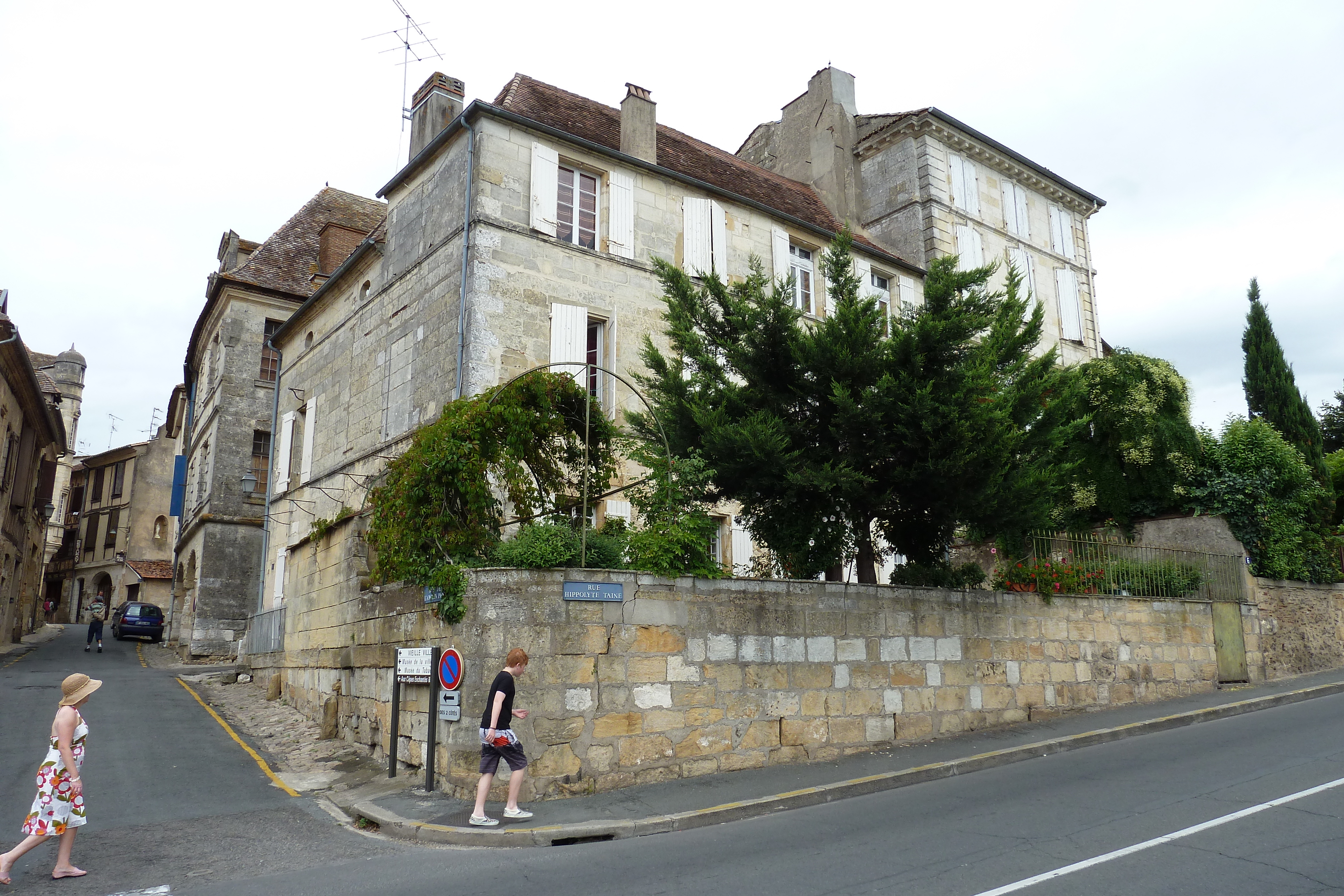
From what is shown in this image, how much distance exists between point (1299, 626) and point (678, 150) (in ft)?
47.2

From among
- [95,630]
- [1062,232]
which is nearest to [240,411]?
[95,630]

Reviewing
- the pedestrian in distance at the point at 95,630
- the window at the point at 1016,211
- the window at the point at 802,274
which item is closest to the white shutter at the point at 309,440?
the pedestrian in distance at the point at 95,630

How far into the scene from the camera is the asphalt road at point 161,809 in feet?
20.9

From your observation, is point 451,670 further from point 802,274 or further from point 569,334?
point 802,274

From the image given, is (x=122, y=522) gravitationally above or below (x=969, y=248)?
below

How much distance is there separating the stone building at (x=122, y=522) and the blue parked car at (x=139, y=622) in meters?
13.2

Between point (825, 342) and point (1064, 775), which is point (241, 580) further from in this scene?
point (1064, 775)

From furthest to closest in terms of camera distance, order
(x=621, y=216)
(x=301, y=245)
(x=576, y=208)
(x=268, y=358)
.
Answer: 1. (x=301, y=245)
2. (x=268, y=358)
3. (x=621, y=216)
4. (x=576, y=208)

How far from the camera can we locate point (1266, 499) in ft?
53.7

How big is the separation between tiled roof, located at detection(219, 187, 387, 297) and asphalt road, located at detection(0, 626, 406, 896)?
51.6 feet

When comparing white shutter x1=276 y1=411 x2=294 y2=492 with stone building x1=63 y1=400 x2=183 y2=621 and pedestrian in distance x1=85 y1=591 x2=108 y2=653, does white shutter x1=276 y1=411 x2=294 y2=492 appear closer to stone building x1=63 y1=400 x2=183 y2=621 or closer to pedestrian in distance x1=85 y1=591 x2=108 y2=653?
pedestrian in distance x1=85 y1=591 x2=108 y2=653

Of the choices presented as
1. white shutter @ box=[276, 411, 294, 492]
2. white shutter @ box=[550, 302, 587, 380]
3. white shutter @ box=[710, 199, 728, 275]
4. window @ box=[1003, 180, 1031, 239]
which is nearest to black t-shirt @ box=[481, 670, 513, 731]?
white shutter @ box=[550, 302, 587, 380]

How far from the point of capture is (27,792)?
8602 millimetres

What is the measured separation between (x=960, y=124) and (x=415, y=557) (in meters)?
18.5
